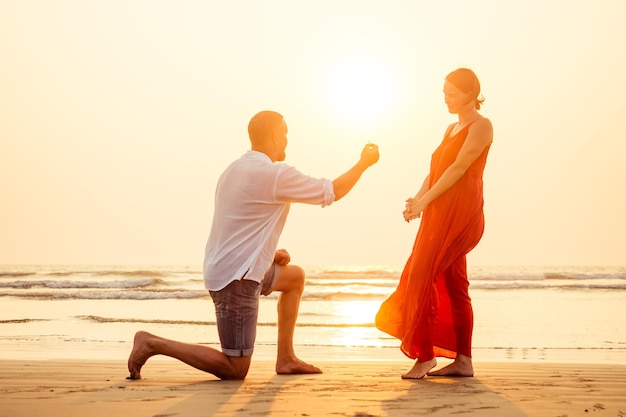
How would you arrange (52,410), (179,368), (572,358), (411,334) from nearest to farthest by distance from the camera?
(52,410), (411,334), (179,368), (572,358)

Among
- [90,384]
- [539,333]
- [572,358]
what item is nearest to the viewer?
[90,384]

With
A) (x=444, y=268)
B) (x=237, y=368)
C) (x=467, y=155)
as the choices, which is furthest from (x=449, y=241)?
(x=237, y=368)

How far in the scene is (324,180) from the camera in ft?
14.9

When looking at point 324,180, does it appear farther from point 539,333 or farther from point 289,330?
point 539,333

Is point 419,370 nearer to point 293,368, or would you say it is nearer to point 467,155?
point 293,368

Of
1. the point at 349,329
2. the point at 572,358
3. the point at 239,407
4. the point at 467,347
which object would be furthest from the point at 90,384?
the point at 349,329

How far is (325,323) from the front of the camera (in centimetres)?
1088

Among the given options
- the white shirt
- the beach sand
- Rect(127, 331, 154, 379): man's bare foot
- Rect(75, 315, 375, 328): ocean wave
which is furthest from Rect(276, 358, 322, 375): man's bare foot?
Rect(75, 315, 375, 328): ocean wave

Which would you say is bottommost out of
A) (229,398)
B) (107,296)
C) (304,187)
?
(107,296)

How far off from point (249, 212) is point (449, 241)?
4.15 ft

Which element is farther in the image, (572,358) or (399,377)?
(572,358)

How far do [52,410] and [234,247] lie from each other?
1.43 metres

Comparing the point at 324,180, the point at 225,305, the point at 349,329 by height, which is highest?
the point at 324,180

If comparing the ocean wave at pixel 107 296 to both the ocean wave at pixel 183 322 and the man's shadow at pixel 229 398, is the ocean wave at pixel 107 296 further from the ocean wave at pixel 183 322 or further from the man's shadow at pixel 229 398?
the man's shadow at pixel 229 398
